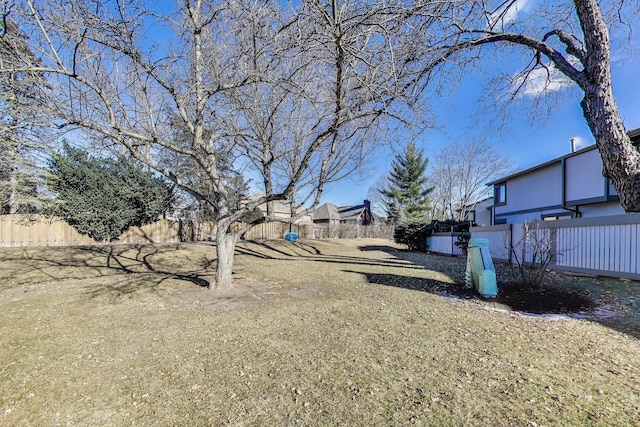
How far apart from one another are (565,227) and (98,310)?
1034cm

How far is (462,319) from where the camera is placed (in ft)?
13.7

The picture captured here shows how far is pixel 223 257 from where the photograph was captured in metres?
5.86

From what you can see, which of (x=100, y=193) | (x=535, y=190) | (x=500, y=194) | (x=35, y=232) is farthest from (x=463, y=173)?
(x=35, y=232)

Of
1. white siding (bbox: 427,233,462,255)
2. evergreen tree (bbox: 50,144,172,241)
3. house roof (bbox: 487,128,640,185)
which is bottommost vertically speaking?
white siding (bbox: 427,233,462,255)

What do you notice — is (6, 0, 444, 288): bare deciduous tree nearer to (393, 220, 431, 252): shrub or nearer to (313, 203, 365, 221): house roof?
(393, 220, 431, 252): shrub

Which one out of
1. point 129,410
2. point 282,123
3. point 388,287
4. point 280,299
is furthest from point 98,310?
point 282,123

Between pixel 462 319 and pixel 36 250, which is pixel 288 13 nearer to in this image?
pixel 462 319

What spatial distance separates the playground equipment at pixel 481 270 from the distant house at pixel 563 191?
814 centimetres

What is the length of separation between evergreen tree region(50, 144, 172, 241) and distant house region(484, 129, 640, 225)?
61.1ft

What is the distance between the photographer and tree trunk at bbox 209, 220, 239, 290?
5.80m

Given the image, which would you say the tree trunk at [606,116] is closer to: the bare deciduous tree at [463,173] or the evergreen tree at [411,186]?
the bare deciduous tree at [463,173]

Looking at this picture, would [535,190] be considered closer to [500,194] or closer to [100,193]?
[500,194]

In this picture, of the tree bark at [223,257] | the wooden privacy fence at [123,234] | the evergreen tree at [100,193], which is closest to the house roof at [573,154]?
the tree bark at [223,257]

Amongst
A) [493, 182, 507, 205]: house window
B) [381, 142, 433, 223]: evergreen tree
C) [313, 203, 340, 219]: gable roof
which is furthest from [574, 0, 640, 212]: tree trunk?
[313, 203, 340, 219]: gable roof
